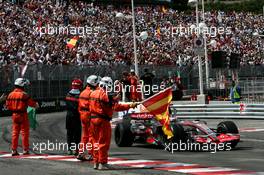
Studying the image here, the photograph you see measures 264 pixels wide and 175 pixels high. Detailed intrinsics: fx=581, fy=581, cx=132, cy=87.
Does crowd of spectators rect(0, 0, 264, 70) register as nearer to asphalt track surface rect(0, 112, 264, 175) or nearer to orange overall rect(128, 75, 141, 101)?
orange overall rect(128, 75, 141, 101)

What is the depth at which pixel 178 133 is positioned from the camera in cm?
1346

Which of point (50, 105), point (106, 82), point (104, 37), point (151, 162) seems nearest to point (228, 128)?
point (151, 162)

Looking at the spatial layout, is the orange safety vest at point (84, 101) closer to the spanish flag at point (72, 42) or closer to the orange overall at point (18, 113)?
the orange overall at point (18, 113)

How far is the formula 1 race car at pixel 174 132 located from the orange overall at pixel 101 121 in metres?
3.33

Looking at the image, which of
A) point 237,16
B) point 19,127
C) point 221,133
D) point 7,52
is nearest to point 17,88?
point 19,127

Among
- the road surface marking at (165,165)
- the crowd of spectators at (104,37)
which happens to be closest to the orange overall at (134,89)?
the crowd of spectators at (104,37)

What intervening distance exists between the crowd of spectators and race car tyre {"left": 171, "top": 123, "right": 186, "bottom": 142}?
680 inches

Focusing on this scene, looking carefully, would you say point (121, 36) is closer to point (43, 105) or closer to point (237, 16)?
point (43, 105)

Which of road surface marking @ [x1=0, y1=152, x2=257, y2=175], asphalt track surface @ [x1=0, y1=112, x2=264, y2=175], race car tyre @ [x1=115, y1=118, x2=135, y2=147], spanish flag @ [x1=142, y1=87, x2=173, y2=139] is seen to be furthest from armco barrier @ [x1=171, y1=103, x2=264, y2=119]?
road surface marking @ [x1=0, y1=152, x2=257, y2=175]

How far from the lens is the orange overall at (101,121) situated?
33.4 ft

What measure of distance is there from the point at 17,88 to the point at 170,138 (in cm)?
373

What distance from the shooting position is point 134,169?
10539 mm

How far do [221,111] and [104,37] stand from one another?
15403 millimetres

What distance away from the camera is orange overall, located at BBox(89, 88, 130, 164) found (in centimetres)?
1020
